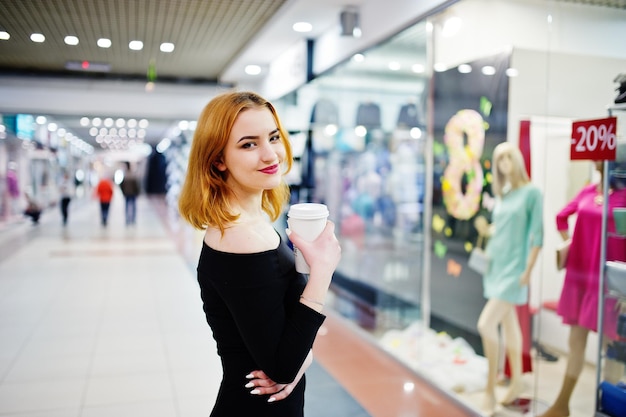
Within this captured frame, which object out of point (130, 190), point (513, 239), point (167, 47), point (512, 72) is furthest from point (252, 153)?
point (130, 190)

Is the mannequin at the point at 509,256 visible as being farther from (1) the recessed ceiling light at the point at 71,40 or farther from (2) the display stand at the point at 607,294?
(1) the recessed ceiling light at the point at 71,40

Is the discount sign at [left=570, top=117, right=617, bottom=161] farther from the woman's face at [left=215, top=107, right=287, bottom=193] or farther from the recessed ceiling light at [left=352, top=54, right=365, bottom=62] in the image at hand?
the recessed ceiling light at [left=352, top=54, right=365, bottom=62]

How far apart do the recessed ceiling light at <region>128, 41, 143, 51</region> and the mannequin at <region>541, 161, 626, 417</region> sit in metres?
5.38

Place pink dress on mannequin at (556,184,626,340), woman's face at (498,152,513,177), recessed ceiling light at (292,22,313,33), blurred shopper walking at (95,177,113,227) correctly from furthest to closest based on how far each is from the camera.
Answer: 1. blurred shopper walking at (95,177,113,227)
2. recessed ceiling light at (292,22,313,33)
3. woman's face at (498,152,513,177)
4. pink dress on mannequin at (556,184,626,340)

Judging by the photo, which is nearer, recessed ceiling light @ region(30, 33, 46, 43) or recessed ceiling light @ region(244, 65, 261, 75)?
recessed ceiling light @ region(30, 33, 46, 43)

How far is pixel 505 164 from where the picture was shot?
13.1ft

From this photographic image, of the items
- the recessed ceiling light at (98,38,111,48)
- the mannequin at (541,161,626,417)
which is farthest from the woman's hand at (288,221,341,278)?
the recessed ceiling light at (98,38,111,48)

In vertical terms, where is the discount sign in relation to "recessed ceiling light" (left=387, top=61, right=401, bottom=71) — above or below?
below

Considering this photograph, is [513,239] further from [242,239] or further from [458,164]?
[242,239]

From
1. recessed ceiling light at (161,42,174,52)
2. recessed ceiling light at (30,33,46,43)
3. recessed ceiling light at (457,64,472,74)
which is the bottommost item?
recessed ceiling light at (457,64,472,74)

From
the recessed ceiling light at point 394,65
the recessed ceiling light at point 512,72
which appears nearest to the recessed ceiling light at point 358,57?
the recessed ceiling light at point 394,65

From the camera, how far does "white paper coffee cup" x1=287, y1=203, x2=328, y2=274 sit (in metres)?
1.37

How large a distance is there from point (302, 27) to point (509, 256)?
374 cm

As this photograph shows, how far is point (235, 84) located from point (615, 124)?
8461 millimetres
